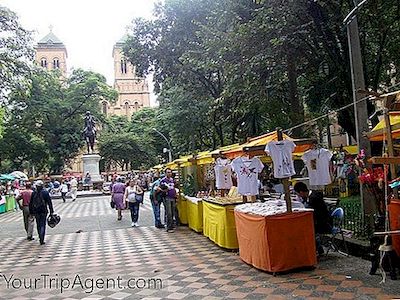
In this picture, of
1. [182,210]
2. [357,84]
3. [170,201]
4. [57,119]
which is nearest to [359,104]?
[357,84]

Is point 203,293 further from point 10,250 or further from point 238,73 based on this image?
point 238,73

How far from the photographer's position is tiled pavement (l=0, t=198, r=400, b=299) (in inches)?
249

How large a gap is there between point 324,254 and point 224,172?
13.0 ft

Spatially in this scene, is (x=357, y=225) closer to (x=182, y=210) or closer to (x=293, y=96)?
(x=182, y=210)

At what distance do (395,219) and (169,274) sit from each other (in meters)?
3.54

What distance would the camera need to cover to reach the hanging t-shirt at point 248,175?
9648 millimetres

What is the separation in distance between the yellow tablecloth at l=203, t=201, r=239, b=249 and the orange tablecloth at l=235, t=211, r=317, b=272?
185cm

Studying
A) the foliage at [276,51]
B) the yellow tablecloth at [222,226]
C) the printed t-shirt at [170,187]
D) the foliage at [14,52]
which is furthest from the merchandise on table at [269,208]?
the foliage at [14,52]

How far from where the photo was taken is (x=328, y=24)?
12.5m

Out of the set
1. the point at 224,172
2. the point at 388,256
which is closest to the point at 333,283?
the point at 388,256

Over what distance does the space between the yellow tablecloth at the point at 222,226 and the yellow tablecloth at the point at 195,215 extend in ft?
4.45

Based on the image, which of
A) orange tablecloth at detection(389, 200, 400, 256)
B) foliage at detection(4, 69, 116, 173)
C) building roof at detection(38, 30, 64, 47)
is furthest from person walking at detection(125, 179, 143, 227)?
building roof at detection(38, 30, 64, 47)

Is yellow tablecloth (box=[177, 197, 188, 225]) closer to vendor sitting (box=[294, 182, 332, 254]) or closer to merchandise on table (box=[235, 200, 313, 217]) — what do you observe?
merchandise on table (box=[235, 200, 313, 217])

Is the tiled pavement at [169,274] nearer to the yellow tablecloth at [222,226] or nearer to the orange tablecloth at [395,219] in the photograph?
the yellow tablecloth at [222,226]
